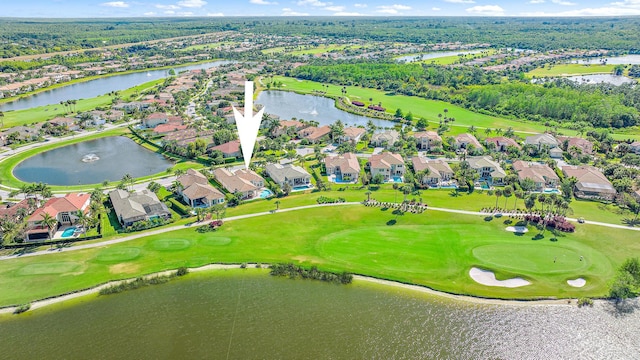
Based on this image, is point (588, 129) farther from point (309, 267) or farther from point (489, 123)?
point (309, 267)

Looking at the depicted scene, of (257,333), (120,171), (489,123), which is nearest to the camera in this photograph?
(257,333)

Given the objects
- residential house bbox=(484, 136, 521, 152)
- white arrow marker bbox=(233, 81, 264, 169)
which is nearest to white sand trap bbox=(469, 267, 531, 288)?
white arrow marker bbox=(233, 81, 264, 169)

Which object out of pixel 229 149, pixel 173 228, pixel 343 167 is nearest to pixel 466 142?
pixel 343 167

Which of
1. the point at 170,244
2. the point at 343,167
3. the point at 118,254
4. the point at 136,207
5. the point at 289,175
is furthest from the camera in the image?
the point at 343,167

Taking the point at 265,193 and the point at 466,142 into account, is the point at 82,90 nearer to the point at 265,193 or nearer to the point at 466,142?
the point at 265,193

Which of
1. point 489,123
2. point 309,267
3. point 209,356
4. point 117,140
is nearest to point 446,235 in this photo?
point 309,267
